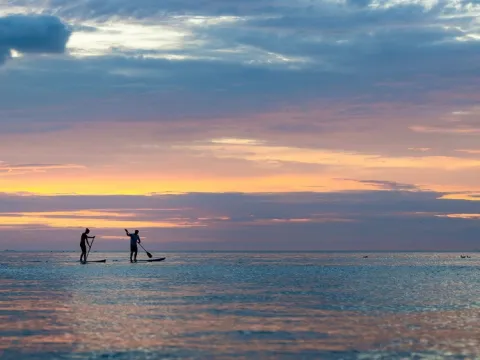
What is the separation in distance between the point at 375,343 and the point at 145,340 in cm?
595

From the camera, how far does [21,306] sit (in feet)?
90.8

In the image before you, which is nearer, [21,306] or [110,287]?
[21,306]

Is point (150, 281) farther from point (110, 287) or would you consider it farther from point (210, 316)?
point (210, 316)

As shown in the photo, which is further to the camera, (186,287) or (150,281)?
(150,281)

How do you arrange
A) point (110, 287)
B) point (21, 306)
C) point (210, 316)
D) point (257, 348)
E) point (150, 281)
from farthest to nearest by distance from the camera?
1. point (150, 281)
2. point (110, 287)
3. point (21, 306)
4. point (210, 316)
5. point (257, 348)

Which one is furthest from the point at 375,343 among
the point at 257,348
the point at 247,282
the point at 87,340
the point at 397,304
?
the point at 247,282

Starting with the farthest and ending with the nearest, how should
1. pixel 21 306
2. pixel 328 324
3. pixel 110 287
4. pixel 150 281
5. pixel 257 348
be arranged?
1. pixel 150 281
2. pixel 110 287
3. pixel 21 306
4. pixel 328 324
5. pixel 257 348

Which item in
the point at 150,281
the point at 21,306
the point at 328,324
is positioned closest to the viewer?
the point at 328,324

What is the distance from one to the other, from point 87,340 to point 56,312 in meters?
6.77

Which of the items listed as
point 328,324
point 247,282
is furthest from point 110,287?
point 328,324

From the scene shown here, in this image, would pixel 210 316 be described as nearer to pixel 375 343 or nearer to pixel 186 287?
pixel 375 343

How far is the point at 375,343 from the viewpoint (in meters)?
19.0

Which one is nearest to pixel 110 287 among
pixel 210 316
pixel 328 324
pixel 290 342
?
pixel 210 316

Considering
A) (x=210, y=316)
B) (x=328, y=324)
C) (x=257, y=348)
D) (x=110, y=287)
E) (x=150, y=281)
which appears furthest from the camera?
(x=150, y=281)
